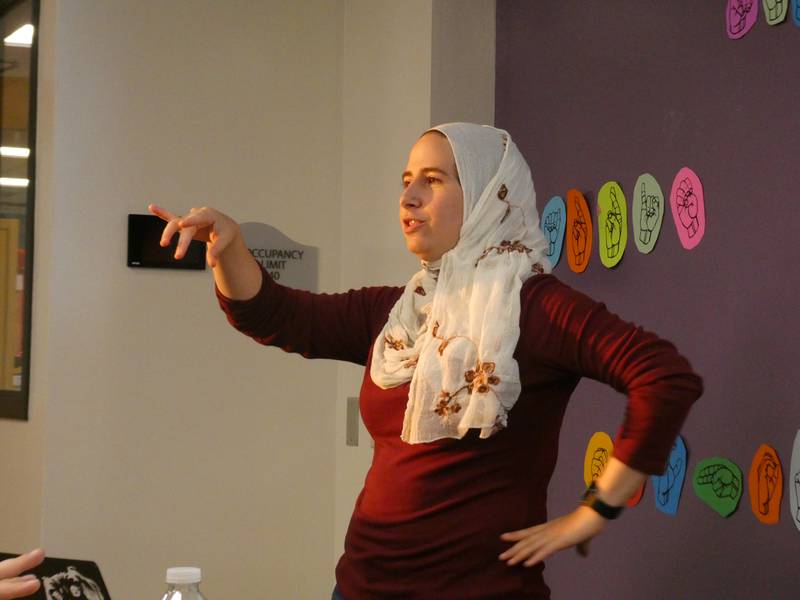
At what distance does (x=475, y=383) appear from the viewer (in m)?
1.54

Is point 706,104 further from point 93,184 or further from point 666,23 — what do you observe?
point 93,184

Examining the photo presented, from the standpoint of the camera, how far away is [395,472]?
162 cm

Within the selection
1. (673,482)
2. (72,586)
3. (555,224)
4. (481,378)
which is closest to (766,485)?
(673,482)

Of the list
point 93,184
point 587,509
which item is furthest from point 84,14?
point 587,509

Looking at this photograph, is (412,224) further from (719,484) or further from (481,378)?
(719,484)

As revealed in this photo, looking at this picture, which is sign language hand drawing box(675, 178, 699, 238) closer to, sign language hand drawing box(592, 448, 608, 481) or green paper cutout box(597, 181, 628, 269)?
green paper cutout box(597, 181, 628, 269)

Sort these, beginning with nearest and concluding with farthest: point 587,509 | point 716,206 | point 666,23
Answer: point 587,509 → point 716,206 → point 666,23

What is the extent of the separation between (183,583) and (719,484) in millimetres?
996

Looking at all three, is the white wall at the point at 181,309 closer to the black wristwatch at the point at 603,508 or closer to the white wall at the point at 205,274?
the white wall at the point at 205,274

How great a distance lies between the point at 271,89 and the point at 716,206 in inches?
66.9

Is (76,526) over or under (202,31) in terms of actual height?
under

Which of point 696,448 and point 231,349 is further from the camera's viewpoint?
point 231,349

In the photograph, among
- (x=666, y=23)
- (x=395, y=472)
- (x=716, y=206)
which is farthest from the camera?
(x=666, y=23)

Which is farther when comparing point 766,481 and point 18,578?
point 766,481
